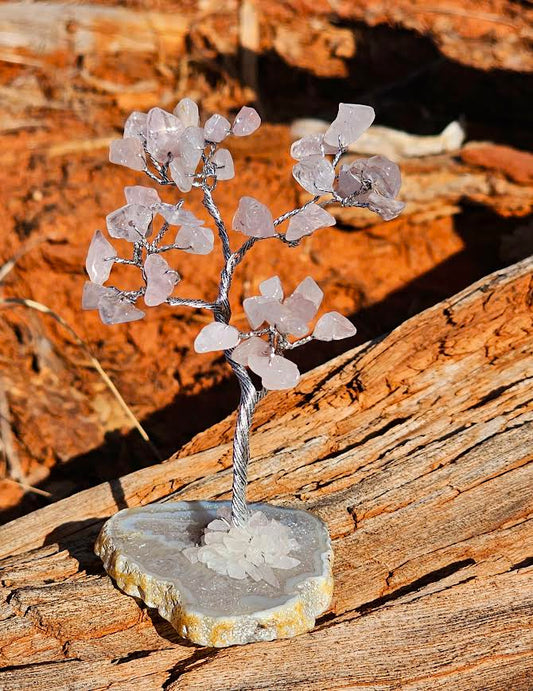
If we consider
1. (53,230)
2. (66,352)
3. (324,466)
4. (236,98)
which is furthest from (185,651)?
(236,98)

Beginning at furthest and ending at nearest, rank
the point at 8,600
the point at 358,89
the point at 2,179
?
1. the point at 358,89
2. the point at 2,179
3. the point at 8,600

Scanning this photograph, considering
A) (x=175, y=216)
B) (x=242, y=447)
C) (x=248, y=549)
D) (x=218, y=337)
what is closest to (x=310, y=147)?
(x=175, y=216)

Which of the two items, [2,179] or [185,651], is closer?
[185,651]

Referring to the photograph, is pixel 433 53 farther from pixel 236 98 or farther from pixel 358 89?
pixel 236 98

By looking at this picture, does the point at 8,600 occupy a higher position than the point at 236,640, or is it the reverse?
the point at 236,640

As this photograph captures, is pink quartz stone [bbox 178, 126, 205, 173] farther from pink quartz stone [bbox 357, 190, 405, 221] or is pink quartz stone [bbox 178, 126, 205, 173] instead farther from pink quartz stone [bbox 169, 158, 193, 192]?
pink quartz stone [bbox 357, 190, 405, 221]

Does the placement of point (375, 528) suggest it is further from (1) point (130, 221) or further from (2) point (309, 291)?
(1) point (130, 221)

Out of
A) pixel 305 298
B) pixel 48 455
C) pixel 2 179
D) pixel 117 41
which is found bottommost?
pixel 48 455
